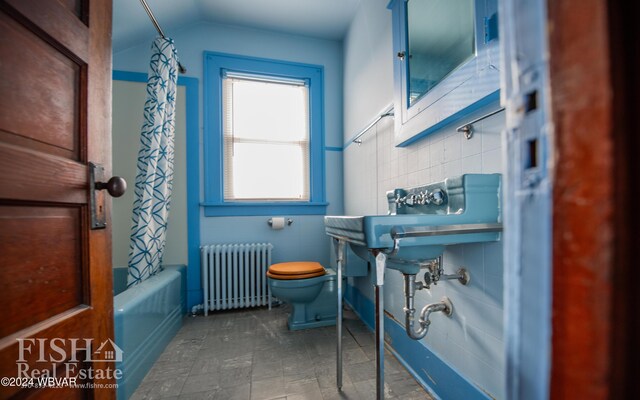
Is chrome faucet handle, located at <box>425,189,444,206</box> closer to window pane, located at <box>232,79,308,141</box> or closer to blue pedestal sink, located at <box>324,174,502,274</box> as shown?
blue pedestal sink, located at <box>324,174,502,274</box>

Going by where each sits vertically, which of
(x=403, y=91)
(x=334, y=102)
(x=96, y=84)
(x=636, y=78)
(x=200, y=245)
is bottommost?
(x=200, y=245)

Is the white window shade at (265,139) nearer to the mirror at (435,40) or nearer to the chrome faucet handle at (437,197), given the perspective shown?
the mirror at (435,40)

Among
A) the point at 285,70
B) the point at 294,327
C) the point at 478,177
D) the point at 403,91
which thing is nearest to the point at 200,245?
the point at 294,327

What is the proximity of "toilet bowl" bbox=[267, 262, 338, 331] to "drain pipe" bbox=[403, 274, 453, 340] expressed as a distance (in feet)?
2.82

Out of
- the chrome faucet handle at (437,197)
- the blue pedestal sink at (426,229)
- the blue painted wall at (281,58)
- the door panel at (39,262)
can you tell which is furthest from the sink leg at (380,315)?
the blue painted wall at (281,58)

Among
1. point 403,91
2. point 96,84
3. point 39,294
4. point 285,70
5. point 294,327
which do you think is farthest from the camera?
point 285,70

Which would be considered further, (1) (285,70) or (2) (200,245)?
(1) (285,70)

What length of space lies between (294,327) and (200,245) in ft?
3.56

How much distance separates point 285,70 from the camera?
7.97ft

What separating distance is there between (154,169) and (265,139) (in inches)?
39.1

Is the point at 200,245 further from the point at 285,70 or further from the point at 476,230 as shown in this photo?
the point at 476,230

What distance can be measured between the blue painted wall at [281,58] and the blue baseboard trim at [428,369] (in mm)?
1005

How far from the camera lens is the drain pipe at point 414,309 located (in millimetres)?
985

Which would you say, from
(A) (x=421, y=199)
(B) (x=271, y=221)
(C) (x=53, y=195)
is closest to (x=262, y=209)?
(B) (x=271, y=221)
